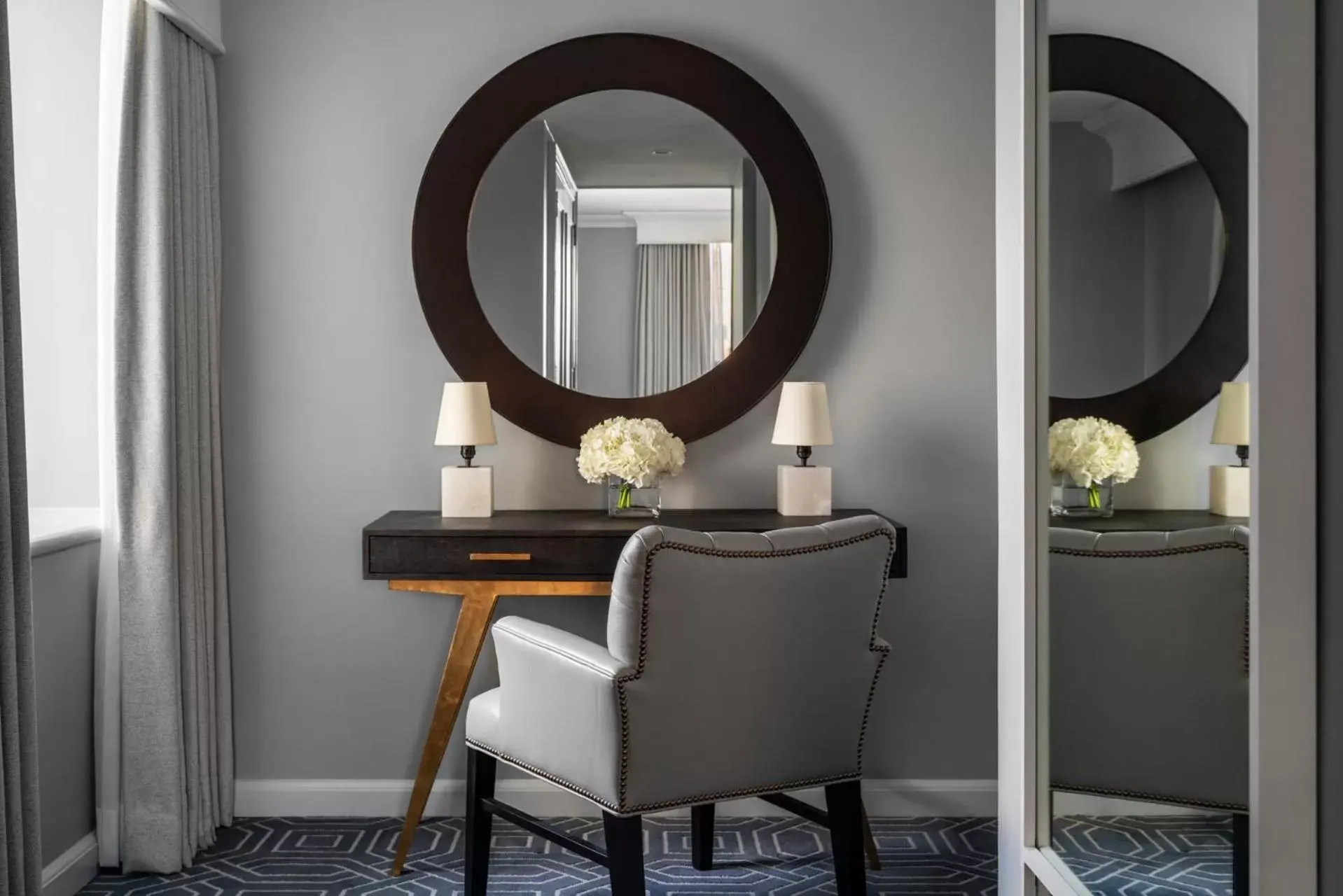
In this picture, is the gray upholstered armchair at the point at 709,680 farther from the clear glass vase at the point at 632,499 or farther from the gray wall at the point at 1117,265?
the clear glass vase at the point at 632,499

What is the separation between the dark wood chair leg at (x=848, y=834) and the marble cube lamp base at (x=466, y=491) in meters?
1.17

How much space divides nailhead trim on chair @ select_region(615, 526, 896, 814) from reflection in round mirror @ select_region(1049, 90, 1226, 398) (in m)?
0.53

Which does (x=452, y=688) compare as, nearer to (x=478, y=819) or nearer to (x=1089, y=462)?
(x=478, y=819)

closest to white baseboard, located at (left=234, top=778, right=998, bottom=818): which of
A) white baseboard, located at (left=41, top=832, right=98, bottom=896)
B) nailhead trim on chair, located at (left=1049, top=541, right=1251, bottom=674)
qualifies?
white baseboard, located at (left=41, top=832, right=98, bottom=896)

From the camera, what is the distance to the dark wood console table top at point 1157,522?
1.17m

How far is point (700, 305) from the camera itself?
2938mm

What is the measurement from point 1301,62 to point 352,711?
2708 millimetres

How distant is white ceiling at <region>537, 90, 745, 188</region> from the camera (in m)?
2.93

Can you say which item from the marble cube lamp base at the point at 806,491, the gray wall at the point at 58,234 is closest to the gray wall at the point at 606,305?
the marble cube lamp base at the point at 806,491

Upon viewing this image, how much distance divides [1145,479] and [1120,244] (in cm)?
33

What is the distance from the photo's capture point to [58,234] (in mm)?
2637

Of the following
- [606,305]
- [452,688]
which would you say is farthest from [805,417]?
[452,688]

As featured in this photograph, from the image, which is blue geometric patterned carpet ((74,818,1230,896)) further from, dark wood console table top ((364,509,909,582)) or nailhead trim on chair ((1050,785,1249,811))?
nailhead trim on chair ((1050,785,1249,811))

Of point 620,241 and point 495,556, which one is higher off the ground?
point 620,241
